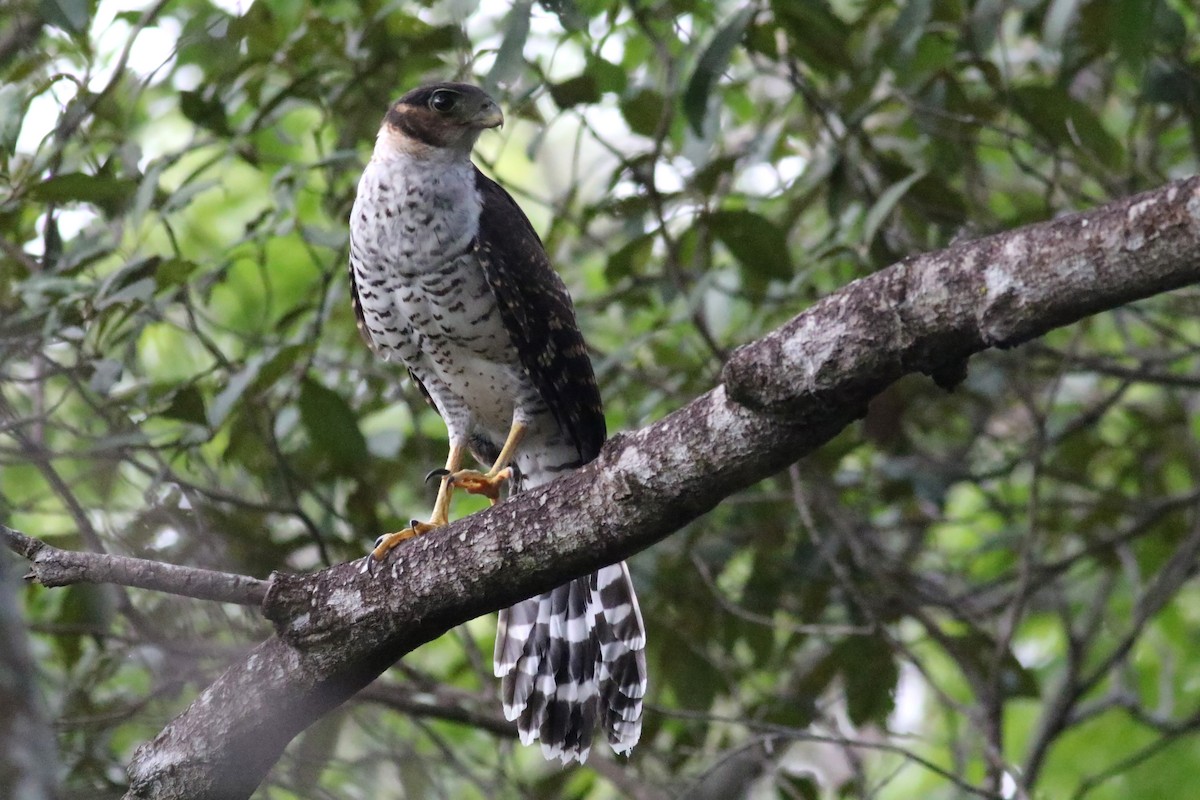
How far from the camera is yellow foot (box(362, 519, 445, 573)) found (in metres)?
2.96

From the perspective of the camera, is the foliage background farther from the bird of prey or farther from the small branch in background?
the small branch in background

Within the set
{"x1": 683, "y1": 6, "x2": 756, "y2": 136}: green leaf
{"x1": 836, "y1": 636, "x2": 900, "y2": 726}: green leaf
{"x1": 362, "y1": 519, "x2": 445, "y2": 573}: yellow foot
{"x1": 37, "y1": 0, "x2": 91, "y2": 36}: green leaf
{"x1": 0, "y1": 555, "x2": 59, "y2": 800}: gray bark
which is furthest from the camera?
{"x1": 836, "y1": 636, "x2": 900, "y2": 726}: green leaf

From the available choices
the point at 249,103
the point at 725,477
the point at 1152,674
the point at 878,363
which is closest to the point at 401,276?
the point at 249,103

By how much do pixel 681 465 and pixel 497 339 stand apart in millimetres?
1497

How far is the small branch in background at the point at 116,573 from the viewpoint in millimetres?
2654

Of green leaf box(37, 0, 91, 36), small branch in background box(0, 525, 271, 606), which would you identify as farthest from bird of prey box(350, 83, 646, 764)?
small branch in background box(0, 525, 271, 606)

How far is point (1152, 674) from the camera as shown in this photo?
241 inches

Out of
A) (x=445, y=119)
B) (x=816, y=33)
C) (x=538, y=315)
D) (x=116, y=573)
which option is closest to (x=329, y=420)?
(x=538, y=315)

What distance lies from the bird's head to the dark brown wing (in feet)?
0.55

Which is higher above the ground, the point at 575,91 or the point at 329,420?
the point at 575,91

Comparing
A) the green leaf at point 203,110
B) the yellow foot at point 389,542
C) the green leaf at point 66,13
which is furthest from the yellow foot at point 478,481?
the green leaf at point 66,13

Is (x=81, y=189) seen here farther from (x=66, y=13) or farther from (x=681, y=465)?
(x=681, y=465)

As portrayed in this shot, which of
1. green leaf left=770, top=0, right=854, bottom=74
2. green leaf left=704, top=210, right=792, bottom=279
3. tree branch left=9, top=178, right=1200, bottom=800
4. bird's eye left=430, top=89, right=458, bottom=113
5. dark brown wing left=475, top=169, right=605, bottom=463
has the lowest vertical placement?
tree branch left=9, top=178, right=1200, bottom=800

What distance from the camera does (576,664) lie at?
3980 millimetres
